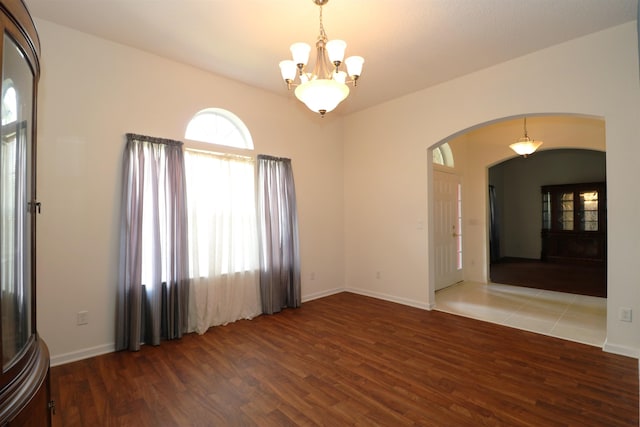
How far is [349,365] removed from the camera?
2.77 m

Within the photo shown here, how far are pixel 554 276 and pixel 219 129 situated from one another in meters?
7.17

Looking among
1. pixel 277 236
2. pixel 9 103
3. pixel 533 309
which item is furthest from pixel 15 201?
pixel 533 309

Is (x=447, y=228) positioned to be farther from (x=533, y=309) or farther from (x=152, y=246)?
(x=152, y=246)

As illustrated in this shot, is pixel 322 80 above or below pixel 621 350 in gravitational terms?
above

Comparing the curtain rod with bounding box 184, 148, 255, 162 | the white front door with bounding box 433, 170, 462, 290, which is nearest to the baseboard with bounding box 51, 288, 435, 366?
the white front door with bounding box 433, 170, 462, 290

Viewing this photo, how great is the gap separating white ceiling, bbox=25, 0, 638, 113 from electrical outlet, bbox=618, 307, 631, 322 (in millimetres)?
2724

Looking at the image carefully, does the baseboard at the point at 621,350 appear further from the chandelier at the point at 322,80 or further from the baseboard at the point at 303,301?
the chandelier at the point at 322,80

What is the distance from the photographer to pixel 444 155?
5809mm

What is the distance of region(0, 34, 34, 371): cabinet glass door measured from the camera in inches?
43.8

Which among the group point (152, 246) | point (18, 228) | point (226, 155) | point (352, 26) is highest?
point (352, 26)

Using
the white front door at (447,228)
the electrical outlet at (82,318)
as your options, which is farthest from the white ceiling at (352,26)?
the electrical outlet at (82,318)

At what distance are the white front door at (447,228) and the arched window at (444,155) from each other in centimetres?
25

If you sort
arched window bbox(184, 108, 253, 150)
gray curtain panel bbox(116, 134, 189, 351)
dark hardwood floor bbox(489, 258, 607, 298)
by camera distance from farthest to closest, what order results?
dark hardwood floor bbox(489, 258, 607, 298) → arched window bbox(184, 108, 253, 150) → gray curtain panel bbox(116, 134, 189, 351)

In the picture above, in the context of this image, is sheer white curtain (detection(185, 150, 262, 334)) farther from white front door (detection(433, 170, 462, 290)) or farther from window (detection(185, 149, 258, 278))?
white front door (detection(433, 170, 462, 290))
